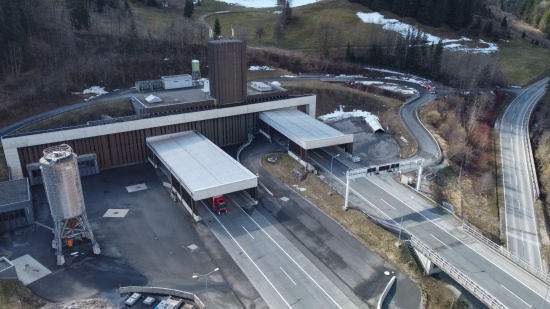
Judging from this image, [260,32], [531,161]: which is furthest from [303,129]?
[260,32]

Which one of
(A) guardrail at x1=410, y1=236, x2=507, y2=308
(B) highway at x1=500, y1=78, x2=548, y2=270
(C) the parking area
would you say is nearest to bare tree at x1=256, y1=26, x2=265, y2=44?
(B) highway at x1=500, y1=78, x2=548, y2=270

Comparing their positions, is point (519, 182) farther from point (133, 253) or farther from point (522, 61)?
point (522, 61)

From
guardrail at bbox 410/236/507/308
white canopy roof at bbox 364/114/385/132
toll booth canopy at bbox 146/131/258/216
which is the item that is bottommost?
guardrail at bbox 410/236/507/308

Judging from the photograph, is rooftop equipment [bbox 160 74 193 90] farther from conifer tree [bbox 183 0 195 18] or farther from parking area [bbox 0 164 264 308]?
conifer tree [bbox 183 0 195 18]

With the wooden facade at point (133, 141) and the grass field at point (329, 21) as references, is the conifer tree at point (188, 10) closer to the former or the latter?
the grass field at point (329, 21)

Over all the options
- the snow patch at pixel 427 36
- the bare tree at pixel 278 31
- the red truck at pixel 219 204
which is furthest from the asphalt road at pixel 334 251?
the snow patch at pixel 427 36
